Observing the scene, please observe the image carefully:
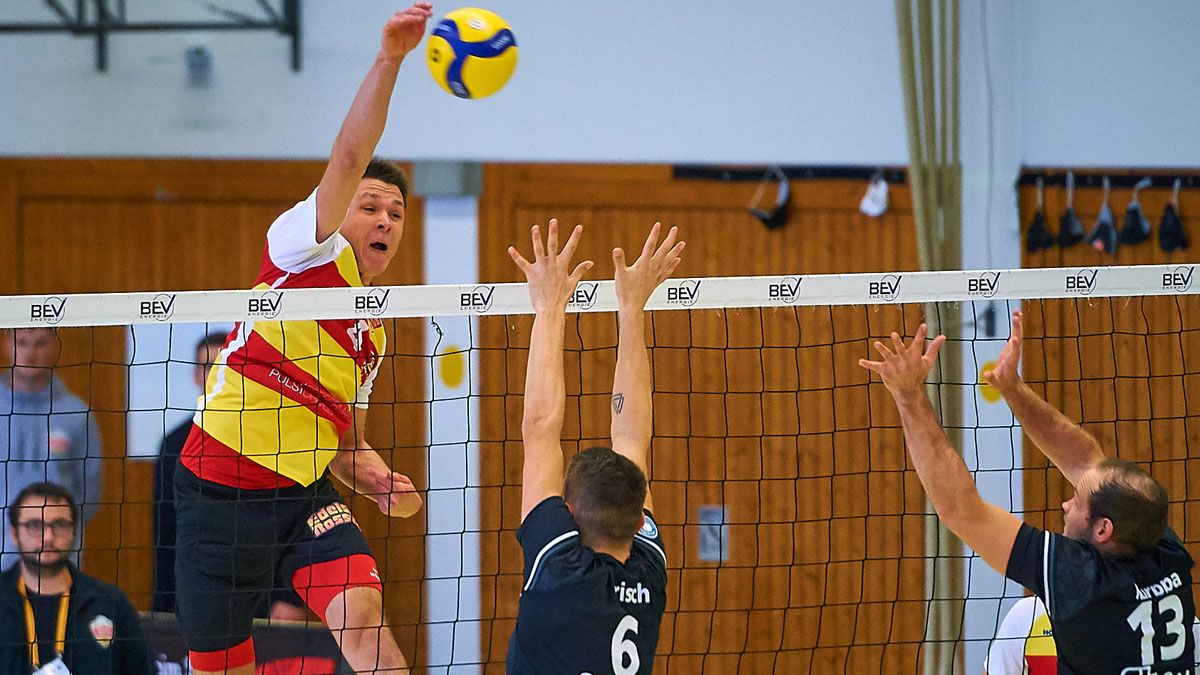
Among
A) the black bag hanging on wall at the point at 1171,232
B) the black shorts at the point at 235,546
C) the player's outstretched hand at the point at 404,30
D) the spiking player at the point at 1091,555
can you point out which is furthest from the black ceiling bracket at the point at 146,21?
the black bag hanging on wall at the point at 1171,232

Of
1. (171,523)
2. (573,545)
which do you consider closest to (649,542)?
(573,545)

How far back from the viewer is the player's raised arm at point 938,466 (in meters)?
3.88

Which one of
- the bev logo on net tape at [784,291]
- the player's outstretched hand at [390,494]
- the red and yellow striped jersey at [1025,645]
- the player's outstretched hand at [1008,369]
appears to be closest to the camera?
the player's outstretched hand at [1008,369]

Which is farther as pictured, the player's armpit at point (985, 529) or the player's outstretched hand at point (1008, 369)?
the player's outstretched hand at point (1008, 369)

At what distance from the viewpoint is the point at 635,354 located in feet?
13.0

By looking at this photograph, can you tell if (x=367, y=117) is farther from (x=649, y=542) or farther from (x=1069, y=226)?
(x=1069, y=226)

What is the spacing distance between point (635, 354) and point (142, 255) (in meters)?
4.80

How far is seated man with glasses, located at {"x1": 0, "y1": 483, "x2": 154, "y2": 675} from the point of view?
561 centimetres

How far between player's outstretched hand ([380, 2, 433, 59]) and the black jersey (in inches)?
87.8

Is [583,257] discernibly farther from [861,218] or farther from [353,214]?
[353,214]

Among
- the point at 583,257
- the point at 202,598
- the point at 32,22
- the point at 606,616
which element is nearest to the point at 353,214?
the point at 202,598

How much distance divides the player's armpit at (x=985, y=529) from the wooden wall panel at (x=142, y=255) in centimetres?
440

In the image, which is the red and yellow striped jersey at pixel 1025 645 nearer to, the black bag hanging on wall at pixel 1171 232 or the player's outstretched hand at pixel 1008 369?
the player's outstretched hand at pixel 1008 369

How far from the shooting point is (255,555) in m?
4.45
